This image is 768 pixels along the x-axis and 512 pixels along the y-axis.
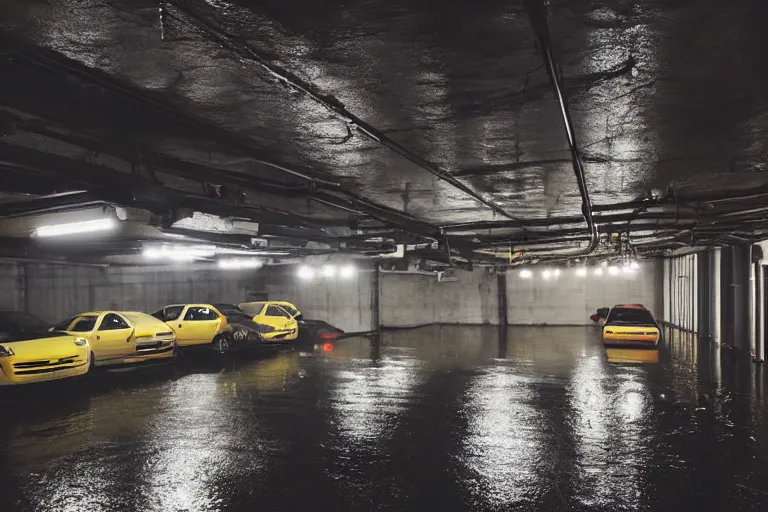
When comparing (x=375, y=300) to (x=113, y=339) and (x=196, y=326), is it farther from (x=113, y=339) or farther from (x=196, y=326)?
(x=113, y=339)

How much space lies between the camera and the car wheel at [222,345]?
19.4 metres

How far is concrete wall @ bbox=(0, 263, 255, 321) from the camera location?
18.8m

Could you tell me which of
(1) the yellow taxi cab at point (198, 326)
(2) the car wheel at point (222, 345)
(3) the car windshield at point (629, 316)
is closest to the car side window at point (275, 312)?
(1) the yellow taxi cab at point (198, 326)

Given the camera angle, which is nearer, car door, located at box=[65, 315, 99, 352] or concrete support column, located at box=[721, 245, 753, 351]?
car door, located at box=[65, 315, 99, 352]

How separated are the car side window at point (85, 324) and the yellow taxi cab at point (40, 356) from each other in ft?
4.55

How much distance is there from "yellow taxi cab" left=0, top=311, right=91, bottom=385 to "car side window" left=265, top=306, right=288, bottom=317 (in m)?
9.00

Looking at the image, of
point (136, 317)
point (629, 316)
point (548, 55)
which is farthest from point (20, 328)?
point (629, 316)

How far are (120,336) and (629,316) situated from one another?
17401 millimetres

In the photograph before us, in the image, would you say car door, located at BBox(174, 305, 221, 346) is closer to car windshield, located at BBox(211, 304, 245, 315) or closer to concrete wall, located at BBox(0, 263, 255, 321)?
car windshield, located at BBox(211, 304, 245, 315)

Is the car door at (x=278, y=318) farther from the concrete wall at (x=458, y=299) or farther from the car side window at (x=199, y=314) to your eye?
the concrete wall at (x=458, y=299)

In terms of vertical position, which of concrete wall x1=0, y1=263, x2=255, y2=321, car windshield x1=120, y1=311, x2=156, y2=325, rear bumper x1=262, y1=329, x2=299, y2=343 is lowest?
rear bumper x1=262, y1=329, x2=299, y2=343

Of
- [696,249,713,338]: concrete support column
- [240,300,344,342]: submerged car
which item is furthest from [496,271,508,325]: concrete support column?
[240,300,344,342]: submerged car

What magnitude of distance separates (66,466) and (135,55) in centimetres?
570

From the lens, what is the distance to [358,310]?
26.8 m
